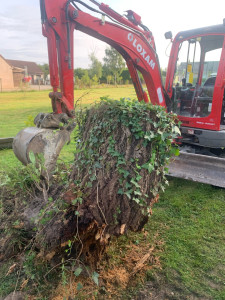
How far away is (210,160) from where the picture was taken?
416 cm

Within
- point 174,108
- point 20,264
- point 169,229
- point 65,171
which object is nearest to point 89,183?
point 65,171

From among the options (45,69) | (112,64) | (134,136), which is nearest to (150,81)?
(134,136)

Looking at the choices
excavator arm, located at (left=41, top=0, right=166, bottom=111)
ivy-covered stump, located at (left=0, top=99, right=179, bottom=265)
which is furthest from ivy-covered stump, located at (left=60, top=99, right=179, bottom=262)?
excavator arm, located at (left=41, top=0, right=166, bottom=111)

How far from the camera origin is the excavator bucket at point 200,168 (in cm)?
408

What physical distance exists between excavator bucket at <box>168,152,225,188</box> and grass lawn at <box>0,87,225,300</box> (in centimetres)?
28

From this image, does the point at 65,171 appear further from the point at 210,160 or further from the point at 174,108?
the point at 174,108

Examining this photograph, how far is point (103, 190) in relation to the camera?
246 centimetres

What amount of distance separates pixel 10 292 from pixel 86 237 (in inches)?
37.9

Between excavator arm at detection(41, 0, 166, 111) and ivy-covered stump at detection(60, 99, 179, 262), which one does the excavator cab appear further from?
ivy-covered stump at detection(60, 99, 179, 262)

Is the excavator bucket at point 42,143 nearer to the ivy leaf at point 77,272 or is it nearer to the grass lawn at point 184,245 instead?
the grass lawn at point 184,245

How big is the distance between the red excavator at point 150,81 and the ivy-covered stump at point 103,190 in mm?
755

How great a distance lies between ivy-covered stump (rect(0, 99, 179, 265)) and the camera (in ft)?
7.43

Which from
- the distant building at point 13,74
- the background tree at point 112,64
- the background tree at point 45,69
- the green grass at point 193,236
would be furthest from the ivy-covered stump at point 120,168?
the background tree at point 45,69

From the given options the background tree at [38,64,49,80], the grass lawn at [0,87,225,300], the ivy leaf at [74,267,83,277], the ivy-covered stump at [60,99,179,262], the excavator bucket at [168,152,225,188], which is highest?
the background tree at [38,64,49,80]
